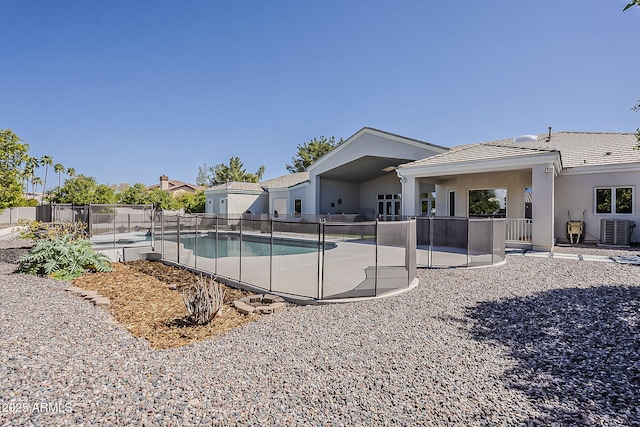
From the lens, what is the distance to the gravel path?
261 centimetres

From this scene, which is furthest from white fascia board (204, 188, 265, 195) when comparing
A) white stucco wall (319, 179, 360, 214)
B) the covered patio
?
the covered patio

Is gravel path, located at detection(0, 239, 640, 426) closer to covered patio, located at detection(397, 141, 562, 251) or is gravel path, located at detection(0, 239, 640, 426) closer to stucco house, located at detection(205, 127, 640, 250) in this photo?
covered patio, located at detection(397, 141, 562, 251)

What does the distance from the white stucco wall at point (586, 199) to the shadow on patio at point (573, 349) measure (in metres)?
9.47

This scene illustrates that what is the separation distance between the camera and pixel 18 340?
3598mm

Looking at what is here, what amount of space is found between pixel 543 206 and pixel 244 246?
10888 mm

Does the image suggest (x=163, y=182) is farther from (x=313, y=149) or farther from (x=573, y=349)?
(x=573, y=349)

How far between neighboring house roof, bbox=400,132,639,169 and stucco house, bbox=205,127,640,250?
A: 1.4 inches

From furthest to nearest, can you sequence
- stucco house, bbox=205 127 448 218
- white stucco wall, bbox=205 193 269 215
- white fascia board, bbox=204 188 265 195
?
1. white stucco wall, bbox=205 193 269 215
2. white fascia board, bbox=204 188 265 195
3. stucco house, bbox=205 127 448 218

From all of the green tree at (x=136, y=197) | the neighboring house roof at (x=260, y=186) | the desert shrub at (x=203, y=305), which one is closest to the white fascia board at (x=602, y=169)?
the desert shrub at (x=203, y=305)

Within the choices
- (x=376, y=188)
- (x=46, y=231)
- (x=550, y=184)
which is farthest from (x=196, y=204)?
(x=550, y=184)

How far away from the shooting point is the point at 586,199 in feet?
45.1

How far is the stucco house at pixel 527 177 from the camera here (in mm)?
11961

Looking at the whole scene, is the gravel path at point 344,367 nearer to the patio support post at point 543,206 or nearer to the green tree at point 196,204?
the patio support post at point 543,206

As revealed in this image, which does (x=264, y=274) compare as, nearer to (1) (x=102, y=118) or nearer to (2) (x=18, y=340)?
(2) (x=18, y=340)
